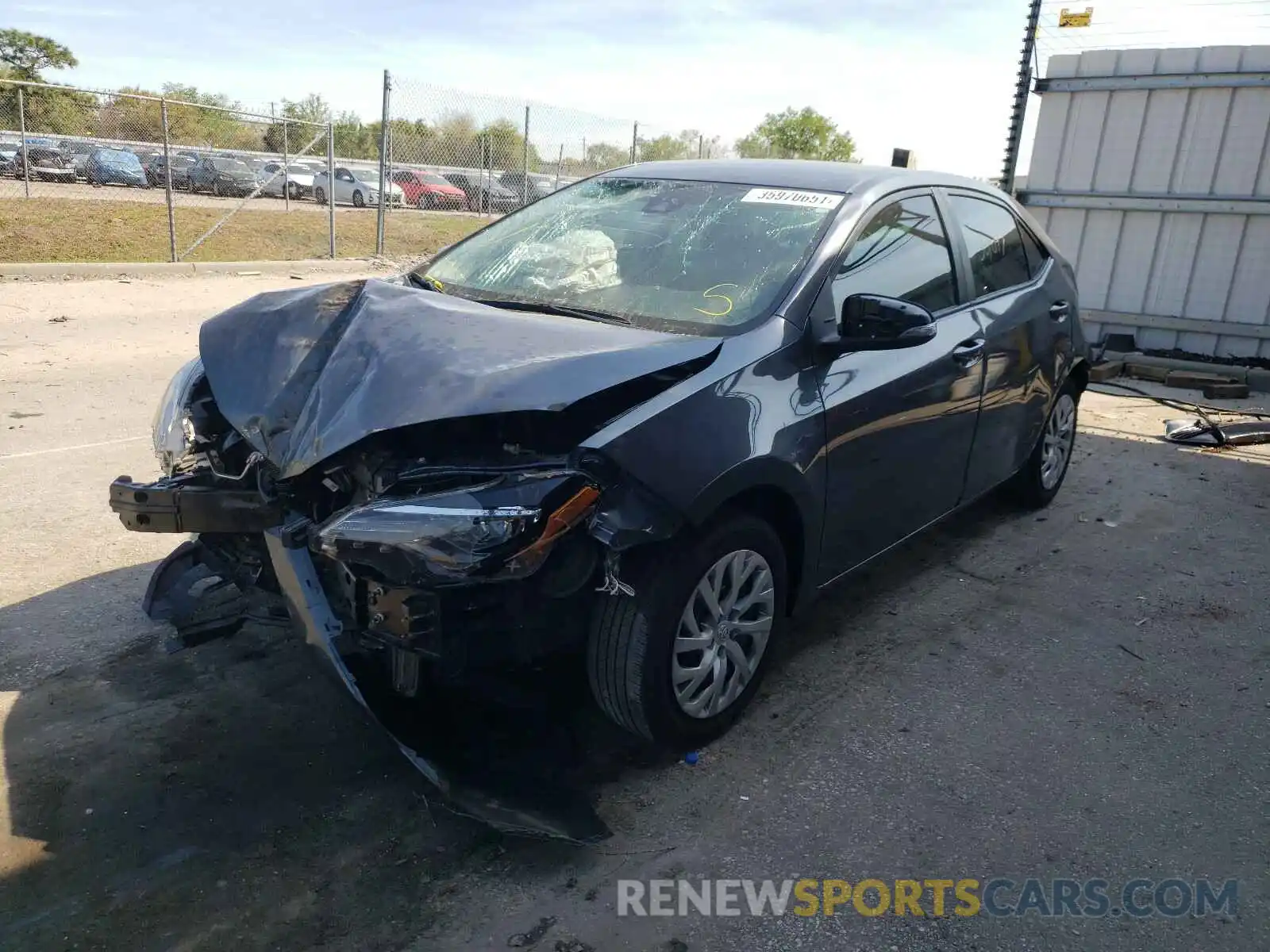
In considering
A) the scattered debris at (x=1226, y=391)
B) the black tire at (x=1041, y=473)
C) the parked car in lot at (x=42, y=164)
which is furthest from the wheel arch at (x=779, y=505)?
the parked car in lot at (x=42, y=164)

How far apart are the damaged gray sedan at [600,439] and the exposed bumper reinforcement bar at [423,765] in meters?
0.01

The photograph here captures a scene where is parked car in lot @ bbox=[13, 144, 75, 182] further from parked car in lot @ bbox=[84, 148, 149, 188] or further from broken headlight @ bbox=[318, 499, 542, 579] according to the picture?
broken headlight @ bbox=[318, 499, 542, 579]

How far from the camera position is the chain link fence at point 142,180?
48.3 ft

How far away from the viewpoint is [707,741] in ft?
10.2

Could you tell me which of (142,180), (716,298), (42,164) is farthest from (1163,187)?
(142,180)

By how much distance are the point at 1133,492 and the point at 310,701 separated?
17.1ft

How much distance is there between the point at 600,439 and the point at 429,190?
59.5 feet

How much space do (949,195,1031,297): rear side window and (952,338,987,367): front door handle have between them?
28 cm

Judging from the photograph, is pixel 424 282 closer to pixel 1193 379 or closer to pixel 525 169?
pixel 1193 379

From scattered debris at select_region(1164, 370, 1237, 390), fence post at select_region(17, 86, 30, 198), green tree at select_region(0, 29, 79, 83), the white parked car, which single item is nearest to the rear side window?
scattered debris at select_region(1164, 370, 1237, 390)

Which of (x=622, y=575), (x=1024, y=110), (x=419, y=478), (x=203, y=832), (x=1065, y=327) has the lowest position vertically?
(x=203, y=832)

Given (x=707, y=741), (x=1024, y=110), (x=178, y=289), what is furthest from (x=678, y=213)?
(x=178, y=289)

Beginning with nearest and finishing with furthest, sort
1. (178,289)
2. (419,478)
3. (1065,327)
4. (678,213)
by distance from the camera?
(419,478) < (678,213) < (1065,327) < (178,289)

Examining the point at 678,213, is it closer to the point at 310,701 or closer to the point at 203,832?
the point at 310,701
